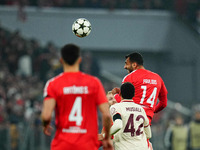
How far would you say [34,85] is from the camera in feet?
60.8

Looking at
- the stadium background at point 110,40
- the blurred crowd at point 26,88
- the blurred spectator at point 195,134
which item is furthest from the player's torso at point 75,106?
the stadium background at point 110,40

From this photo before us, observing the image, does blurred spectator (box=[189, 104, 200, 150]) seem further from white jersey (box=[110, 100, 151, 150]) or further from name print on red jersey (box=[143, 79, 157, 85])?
white jersey (box=[110, 100, 151, 150])

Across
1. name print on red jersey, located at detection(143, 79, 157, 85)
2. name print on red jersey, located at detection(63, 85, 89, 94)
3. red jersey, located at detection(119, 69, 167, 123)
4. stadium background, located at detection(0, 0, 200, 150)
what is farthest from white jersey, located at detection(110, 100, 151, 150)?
stadium background, located at detection(0, 0, 200, 150)

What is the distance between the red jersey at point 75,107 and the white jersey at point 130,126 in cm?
134

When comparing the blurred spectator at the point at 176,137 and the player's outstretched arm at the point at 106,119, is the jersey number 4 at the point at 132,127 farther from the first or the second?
the blurred spectator at the point at 176,137

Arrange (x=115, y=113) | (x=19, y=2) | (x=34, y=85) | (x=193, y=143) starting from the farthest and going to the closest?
(x=19, y=2)
(x=34, y=85)
(x=193, y=143)
(x=115, y=113)

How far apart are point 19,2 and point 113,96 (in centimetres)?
1552

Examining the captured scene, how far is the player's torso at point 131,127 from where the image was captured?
6801 millimetres

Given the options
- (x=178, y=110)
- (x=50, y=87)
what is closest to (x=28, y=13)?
(x=178, y=110)

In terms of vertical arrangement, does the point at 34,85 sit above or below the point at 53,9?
below

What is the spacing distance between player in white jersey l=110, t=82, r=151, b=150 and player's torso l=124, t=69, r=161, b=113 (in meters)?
0.66

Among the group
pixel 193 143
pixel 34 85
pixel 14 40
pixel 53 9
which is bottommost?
pixel 193 143

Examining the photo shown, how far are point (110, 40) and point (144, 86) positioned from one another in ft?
54.6

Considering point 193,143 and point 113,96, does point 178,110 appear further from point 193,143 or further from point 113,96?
point 113,96
